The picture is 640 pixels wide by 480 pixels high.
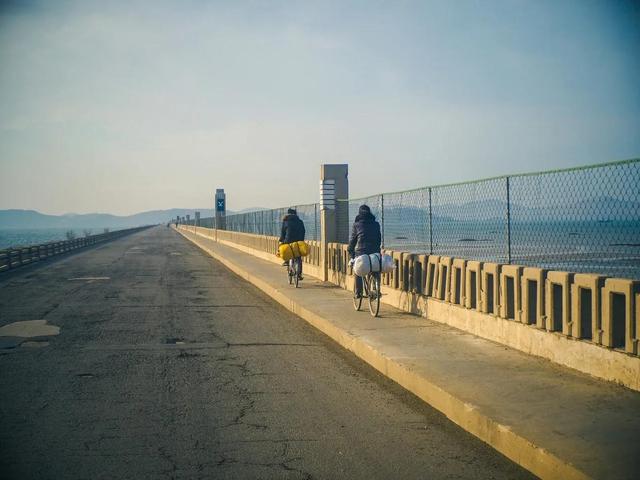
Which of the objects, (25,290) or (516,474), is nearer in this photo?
(516,474)

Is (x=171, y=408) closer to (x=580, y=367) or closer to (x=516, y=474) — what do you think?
(x=516, y=474)

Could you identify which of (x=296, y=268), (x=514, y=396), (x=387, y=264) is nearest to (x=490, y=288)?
(x=387, y=264)

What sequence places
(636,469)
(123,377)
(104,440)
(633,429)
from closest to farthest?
(636,469) → (633,429) → (104,440) → (123,377)

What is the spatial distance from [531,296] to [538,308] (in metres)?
0.27

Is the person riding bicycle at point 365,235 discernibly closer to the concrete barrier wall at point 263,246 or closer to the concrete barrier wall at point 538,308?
the concrete barrier wall at point 538,308

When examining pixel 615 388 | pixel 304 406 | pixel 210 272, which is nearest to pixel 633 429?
pixel 615 388

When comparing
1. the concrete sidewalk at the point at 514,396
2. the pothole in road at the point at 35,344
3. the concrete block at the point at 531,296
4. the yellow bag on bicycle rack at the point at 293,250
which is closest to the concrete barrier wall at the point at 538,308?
the concrete block at the point at 531,296

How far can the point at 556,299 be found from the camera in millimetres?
7695

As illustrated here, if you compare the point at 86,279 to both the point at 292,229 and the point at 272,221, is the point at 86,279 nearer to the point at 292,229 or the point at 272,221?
the point at 292,229

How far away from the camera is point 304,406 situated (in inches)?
261

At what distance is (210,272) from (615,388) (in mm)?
20777

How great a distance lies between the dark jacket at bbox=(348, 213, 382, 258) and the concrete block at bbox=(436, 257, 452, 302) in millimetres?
1703

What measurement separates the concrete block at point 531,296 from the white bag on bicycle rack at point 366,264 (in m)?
3.76

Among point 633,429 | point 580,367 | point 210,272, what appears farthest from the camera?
point 210,272
